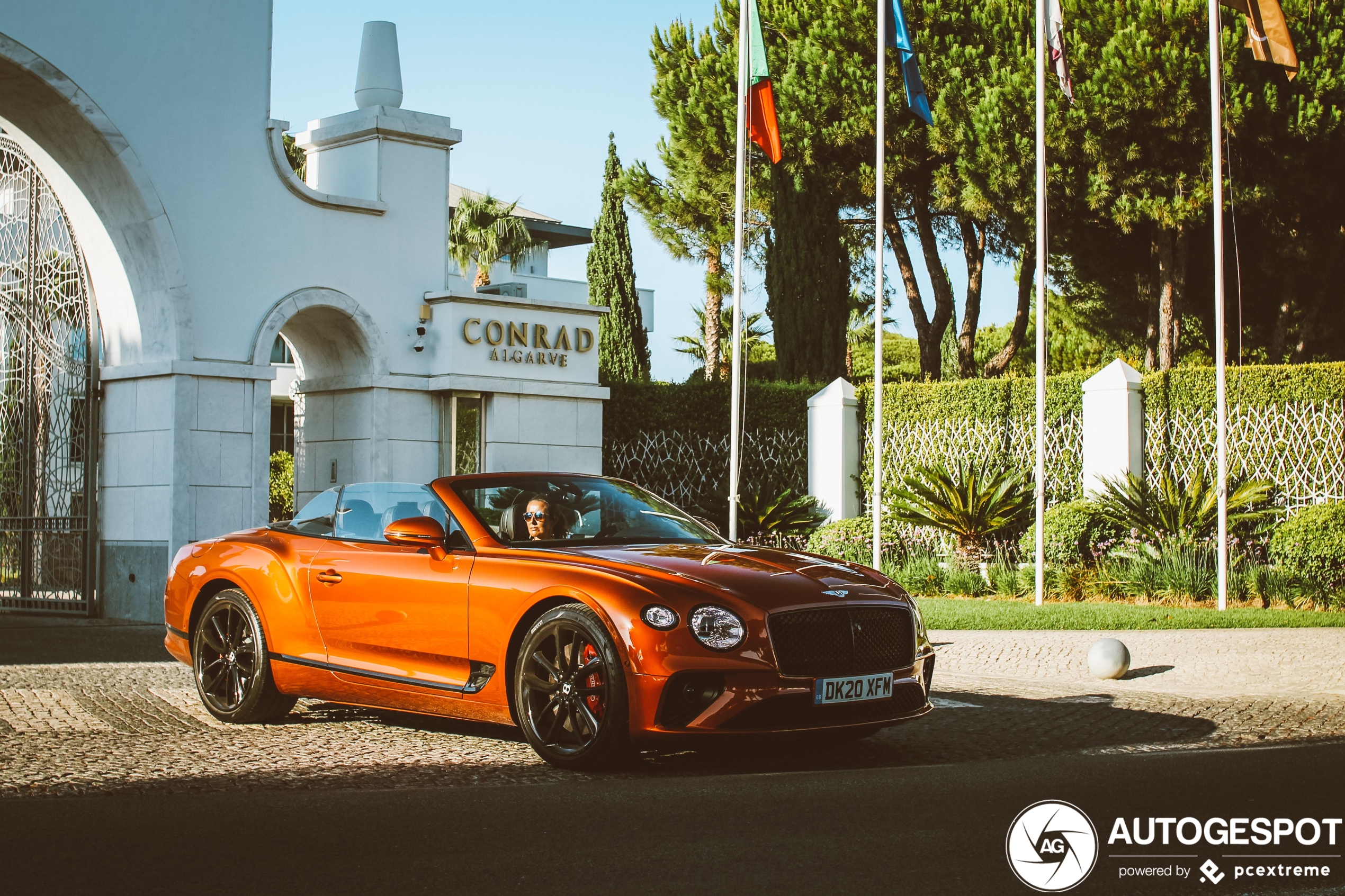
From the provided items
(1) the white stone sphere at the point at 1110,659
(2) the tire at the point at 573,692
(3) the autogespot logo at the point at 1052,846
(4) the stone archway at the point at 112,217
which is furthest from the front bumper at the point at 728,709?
(4) the stone archway at the point at 112,217

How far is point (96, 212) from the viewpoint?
51.8ft

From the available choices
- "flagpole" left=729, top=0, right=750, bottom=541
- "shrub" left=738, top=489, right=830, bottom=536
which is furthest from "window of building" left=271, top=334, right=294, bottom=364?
"flagpole" left=729, top=0, right=750, bottom=541

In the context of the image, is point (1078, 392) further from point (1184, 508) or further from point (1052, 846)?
point (1052, 846)

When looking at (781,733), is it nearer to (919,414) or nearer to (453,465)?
(453,465)

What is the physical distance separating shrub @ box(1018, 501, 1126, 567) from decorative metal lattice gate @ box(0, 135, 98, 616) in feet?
37.4

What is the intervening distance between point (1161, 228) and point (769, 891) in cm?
2525

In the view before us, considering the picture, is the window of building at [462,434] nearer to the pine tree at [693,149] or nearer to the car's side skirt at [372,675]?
the car's side skirt at [372,675]

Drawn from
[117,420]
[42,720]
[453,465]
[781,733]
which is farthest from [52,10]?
[781,733]

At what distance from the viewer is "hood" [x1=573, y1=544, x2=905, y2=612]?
6.76 m

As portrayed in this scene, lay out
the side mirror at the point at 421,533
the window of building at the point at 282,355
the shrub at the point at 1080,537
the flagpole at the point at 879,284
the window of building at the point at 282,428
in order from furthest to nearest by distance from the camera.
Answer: the window of building at the point at 282,355 → the window of building at the point at 282,428 → the flagpole at the point at 879,284 → the shrub at the point at 1080,537 → the side mirror at the point at 421,533

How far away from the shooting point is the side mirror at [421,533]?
24.6 ft

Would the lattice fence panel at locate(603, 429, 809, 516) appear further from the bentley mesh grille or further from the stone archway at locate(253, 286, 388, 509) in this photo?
the bentley mesh grille

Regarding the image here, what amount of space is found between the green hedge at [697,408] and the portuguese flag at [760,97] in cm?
376

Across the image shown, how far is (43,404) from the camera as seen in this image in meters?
16.8
